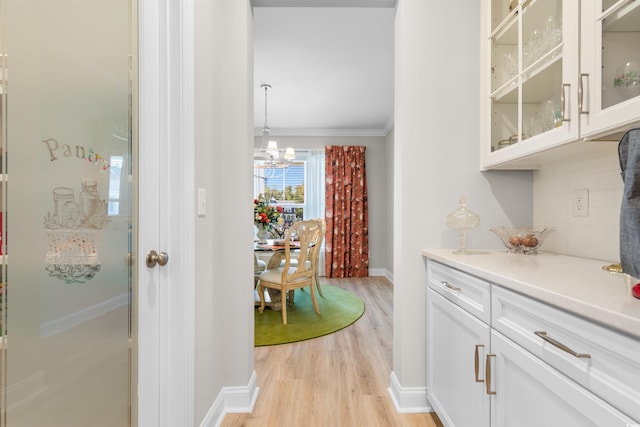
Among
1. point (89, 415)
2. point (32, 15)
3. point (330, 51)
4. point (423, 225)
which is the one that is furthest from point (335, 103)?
point (89, 415)

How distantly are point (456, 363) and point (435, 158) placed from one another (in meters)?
1.06

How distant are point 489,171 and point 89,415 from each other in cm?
206

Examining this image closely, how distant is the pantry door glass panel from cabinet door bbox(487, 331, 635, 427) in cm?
128

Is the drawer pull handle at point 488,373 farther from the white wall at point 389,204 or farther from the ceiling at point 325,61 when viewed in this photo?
the white wall at point 389,204

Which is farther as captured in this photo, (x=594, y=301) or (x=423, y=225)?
(x=423, y=225)

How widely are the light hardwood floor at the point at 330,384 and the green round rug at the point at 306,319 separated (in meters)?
0.11

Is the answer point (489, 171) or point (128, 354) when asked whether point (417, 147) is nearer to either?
point (489, 171)

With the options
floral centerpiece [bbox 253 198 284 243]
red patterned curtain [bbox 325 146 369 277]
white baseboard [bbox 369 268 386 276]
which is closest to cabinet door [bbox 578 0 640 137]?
floral centerpiece [bbox 253 198 284 243]

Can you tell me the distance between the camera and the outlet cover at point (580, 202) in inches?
56.4

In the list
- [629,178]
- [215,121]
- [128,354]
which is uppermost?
[215,121]

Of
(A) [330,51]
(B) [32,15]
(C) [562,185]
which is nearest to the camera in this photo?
(B) [32,15]

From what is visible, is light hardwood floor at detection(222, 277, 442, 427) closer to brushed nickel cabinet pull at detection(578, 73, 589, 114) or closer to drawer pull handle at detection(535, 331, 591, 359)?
drawer pull handle at detection(535, 331, 591, 359)

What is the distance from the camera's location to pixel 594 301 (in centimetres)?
70

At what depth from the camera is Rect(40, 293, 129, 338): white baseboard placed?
0.74m
